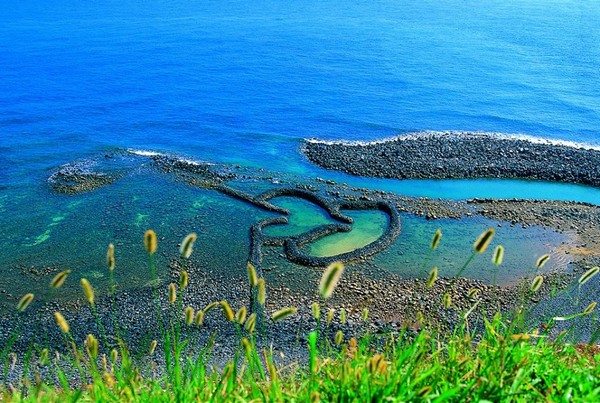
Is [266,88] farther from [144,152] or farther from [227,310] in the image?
[227,310]

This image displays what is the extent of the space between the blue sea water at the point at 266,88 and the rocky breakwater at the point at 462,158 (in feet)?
3.80

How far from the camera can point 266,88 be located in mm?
67188

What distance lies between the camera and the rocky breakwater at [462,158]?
4419 cm

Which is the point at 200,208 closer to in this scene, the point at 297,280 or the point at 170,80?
the point at 297,280

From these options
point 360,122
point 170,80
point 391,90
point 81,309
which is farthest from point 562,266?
point 170,80

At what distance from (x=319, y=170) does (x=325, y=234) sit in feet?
36.7

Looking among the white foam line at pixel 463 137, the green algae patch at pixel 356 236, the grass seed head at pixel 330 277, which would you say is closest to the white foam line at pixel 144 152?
the white foam line at pixel 463 137

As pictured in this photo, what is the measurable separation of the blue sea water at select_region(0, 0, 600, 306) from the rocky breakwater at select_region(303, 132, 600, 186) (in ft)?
3.80

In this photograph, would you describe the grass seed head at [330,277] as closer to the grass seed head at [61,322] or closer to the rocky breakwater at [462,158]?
the grass seed head at [61,322]

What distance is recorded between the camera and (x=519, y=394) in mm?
7676

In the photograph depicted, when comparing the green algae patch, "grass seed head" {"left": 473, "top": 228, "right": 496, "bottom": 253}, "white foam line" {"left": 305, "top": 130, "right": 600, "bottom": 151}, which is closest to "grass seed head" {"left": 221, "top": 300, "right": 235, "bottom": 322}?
"grass seed head" {"left": 473, "top": 228, "right": 496, "bottom": 253}

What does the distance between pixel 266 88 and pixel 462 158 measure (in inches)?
1111

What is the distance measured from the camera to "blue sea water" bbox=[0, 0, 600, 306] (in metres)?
43.2

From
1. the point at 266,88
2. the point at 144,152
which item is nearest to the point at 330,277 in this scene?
the point at 144,152
